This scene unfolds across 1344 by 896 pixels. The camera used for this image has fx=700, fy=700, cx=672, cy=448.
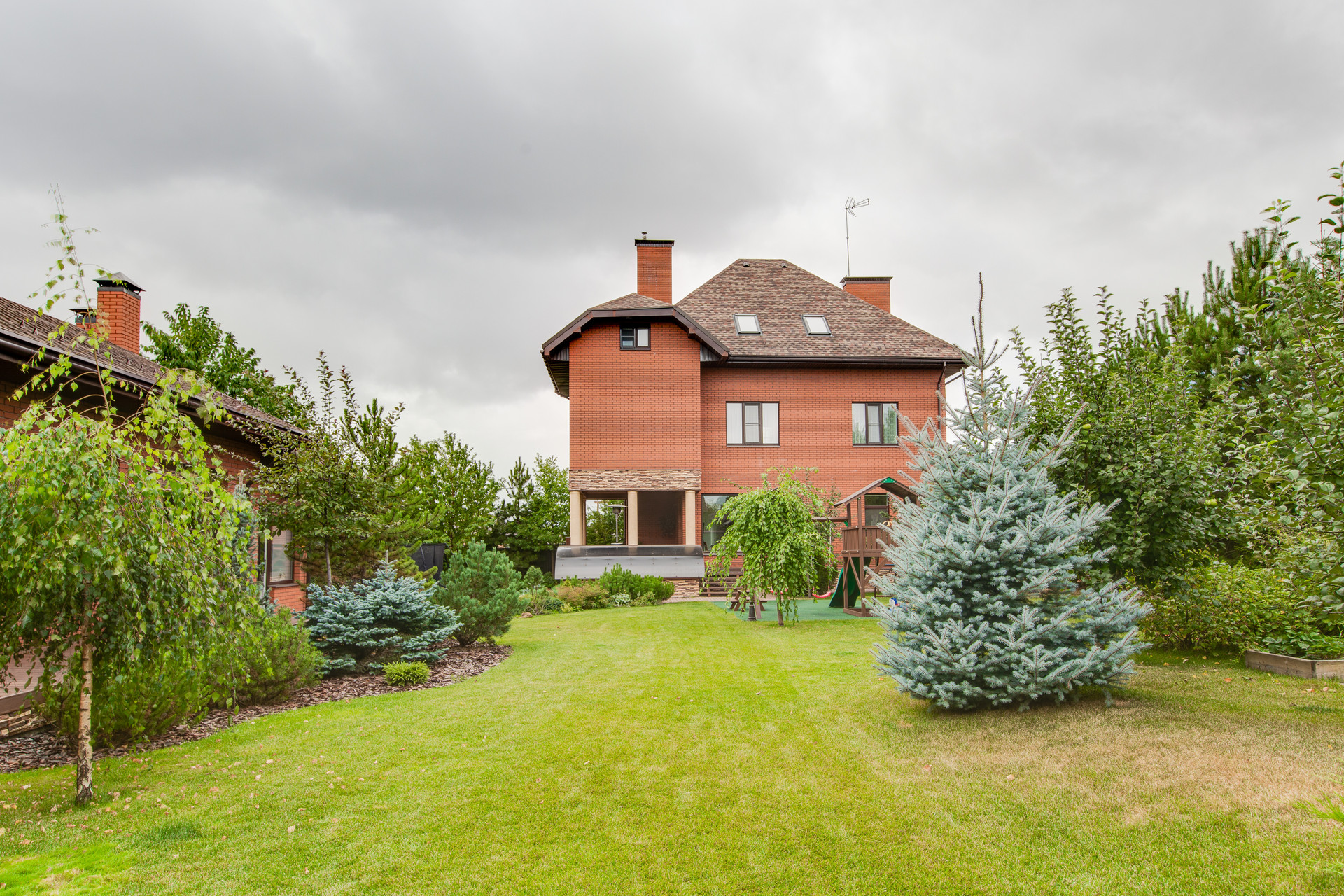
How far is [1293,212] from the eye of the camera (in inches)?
191

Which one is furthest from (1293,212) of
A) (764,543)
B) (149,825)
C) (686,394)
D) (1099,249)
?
(686,394)

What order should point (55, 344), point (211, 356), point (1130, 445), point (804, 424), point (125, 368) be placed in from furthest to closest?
point (211, 356) → point (804, 424) → point (125, 368) → point (1130, 445) → point (55, 344)

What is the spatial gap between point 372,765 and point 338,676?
458cm

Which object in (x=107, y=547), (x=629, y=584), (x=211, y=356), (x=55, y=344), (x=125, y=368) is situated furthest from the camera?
(x=211, y=356)

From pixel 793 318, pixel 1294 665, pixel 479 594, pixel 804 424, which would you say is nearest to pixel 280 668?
pixel 479 594

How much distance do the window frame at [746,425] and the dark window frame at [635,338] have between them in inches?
122

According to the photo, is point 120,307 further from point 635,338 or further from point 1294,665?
point 1294,665

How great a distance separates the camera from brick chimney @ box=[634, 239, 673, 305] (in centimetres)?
2350

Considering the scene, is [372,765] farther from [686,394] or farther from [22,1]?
[686,394]

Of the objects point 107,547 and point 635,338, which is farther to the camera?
point 635,338

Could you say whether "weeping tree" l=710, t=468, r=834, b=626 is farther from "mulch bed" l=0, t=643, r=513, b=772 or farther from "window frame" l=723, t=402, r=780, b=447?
"window frame" l=723, t=402, r=780, b=447

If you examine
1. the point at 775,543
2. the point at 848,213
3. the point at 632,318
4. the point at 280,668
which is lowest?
the point at 280,668

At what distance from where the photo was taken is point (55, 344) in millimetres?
5359

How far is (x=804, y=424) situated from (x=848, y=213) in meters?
9.95
